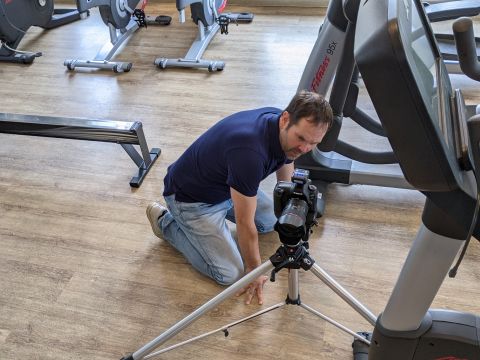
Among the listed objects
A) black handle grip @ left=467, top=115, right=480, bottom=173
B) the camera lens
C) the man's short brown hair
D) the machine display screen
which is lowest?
the camera lens

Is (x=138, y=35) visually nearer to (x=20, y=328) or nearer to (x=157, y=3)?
(x=157, y=3)

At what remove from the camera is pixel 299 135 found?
4.68 feet

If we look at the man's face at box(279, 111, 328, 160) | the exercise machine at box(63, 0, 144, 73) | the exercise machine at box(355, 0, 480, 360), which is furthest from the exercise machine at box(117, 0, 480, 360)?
the exercise machine at box(63, 0, 144, 73)

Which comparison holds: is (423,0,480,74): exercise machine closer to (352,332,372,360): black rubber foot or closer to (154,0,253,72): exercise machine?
(154,0,253,72): exercise machine

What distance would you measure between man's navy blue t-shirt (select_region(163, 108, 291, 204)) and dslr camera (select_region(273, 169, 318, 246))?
0.92 ft

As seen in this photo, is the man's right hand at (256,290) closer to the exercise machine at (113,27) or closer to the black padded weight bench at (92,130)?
the black padded weight bench at (92,130)

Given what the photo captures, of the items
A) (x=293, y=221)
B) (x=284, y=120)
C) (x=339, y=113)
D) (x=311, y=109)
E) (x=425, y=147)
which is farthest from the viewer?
(x=339, y=113)

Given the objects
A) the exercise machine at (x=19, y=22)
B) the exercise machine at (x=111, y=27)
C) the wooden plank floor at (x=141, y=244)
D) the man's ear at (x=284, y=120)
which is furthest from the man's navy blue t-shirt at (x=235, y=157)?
the exercise machine at (x=19, y=22)

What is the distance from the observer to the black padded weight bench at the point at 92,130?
2357mm

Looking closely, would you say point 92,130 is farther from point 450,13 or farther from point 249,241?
point 450,13

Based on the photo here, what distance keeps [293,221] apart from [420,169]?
1.59 feet

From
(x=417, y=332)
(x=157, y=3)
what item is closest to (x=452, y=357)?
(x=417, y=332)

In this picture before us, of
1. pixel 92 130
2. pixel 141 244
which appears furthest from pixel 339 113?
pixel 92 130

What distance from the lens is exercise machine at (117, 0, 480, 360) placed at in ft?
2.06
